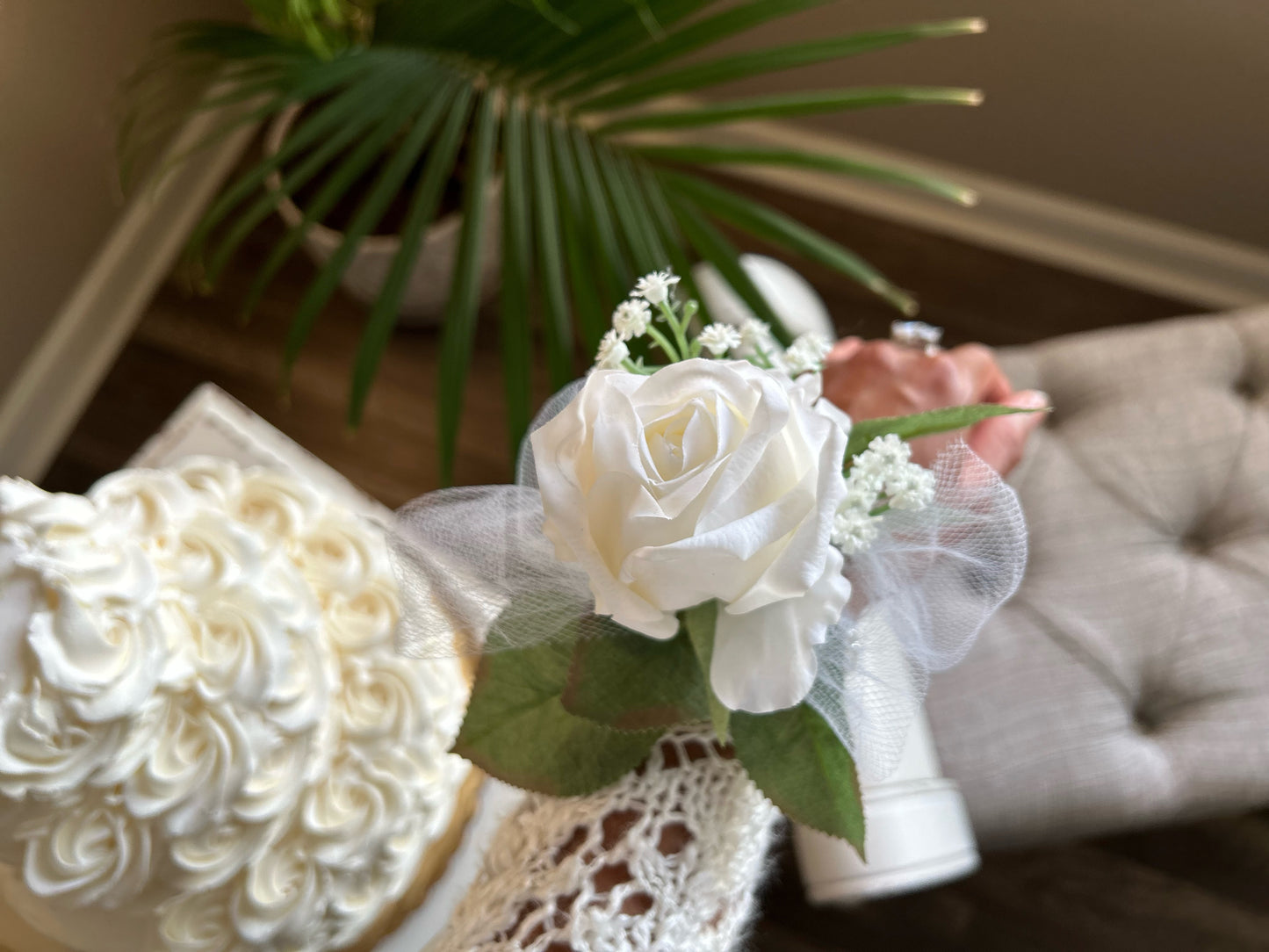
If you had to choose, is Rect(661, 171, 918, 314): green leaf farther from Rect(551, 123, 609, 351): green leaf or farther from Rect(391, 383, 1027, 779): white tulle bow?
Rect(391, 383, 1027, 779): white tulle bow

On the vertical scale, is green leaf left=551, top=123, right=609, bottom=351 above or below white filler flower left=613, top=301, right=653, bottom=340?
below

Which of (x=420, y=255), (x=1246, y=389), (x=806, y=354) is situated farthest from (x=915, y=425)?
(x=420, y=255)

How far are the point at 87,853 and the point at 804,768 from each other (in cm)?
33

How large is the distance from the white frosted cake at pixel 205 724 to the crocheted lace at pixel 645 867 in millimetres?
90

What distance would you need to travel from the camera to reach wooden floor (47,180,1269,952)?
112 centimetres

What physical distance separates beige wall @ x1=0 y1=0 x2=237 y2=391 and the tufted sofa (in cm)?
107

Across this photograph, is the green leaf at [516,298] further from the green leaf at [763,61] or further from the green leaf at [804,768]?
the green leaf at [804,768]

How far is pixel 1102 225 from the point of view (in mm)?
1389

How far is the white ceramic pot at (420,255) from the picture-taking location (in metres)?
1.17

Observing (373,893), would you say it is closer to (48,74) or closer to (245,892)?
(245,892)

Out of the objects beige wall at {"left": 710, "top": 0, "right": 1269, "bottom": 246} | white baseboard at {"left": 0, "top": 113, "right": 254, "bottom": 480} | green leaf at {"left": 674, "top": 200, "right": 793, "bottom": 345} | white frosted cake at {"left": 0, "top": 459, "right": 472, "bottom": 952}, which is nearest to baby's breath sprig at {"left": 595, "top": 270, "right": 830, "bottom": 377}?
white frosted cake at {"left": 0, "top": 459, "right": 472, "bottom": 952}

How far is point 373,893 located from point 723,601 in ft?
1.08

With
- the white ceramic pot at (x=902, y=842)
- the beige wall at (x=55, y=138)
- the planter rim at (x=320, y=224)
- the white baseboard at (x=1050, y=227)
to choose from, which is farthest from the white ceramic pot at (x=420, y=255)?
the white ceramic pot at (x=902, y=842)

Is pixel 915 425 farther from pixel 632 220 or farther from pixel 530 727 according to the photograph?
pixel 632 220
